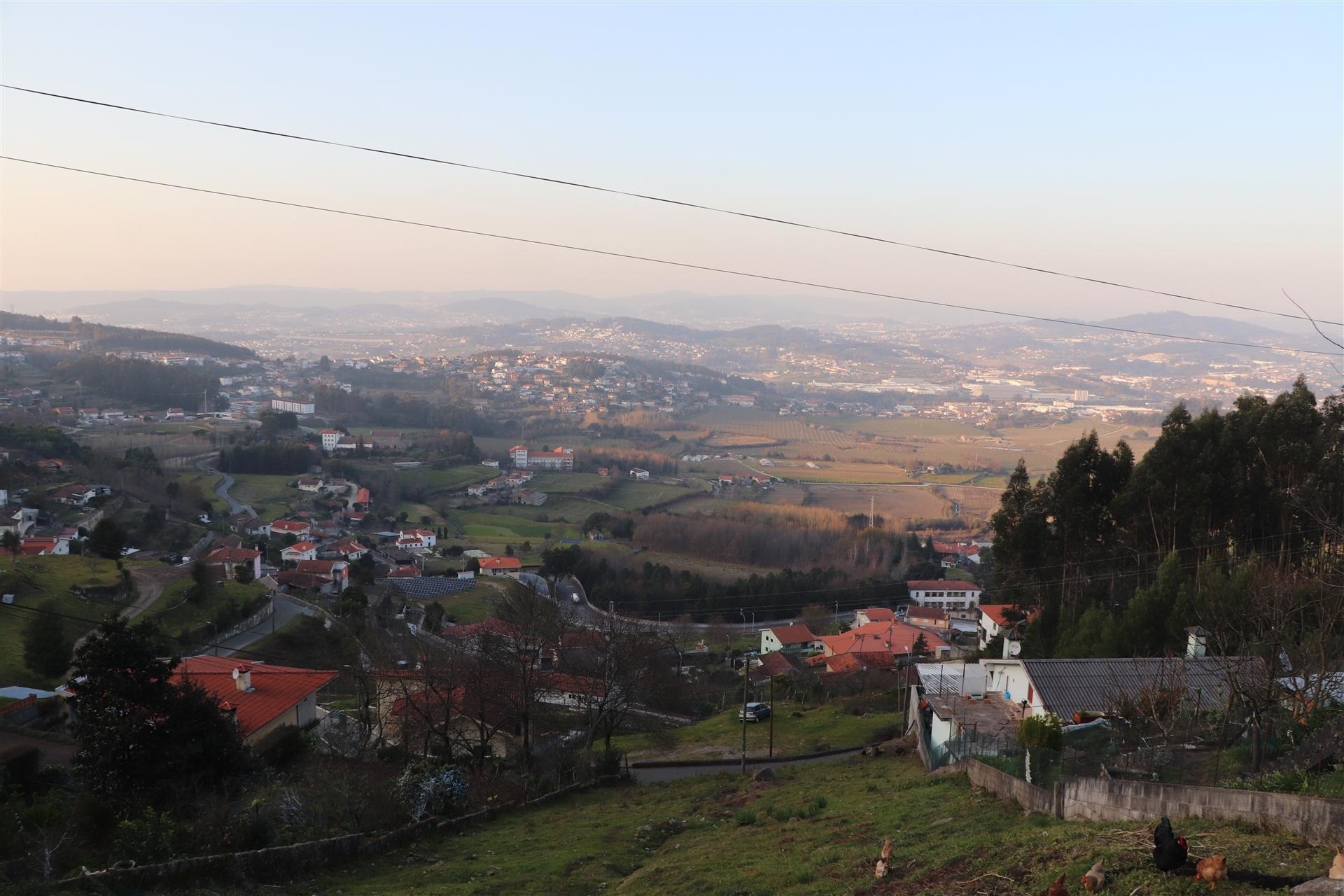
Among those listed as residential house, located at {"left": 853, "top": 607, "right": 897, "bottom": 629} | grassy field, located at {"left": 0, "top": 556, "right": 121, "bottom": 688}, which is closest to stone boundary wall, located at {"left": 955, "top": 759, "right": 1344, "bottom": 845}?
grassy field, located at {"left": 0, "top": 556, "right": 121, "bottom": 688}

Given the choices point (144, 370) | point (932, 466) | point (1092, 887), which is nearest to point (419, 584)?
point (1092, 887)

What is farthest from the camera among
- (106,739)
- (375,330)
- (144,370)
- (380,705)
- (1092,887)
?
(375,330)

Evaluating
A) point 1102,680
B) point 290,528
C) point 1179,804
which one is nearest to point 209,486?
point 290,528

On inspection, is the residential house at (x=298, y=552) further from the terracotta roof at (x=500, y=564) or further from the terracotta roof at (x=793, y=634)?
the terracotta roof at (x=793, y=634)

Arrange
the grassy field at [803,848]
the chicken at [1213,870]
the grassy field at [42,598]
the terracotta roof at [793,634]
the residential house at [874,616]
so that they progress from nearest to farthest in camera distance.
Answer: the chicken at [1213,870]
the grassy field at [803,848]
the grassy field at [42,598]
the terracotta roof at [793,634]
the residential house at [874,616]

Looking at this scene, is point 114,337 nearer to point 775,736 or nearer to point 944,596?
point 944,596

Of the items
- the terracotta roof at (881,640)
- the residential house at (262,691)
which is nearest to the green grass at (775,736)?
the residential house at (262,691)

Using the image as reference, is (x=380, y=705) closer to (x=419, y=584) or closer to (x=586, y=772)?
(x=586, y=772)
